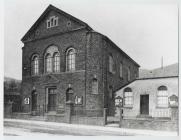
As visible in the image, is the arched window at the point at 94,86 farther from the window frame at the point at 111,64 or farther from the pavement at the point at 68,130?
the pavement at the point at 68,130

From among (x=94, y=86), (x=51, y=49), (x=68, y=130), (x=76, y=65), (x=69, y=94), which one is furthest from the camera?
(x=51, y=49)

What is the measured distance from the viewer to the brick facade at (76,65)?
1972 cm

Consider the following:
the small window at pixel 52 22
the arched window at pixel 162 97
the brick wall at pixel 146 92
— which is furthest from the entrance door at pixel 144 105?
the small window at pixel 52 22

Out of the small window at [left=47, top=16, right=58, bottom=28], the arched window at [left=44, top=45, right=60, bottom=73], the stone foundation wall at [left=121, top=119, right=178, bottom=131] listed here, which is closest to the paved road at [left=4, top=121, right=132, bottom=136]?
the stone foundation wall at [left=121, top=119, right=178, bottom=131]

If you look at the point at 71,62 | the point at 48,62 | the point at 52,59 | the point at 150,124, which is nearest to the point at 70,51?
the point at 71,62

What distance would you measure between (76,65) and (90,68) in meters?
0.97

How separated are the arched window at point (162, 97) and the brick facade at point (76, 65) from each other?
6.49 ft

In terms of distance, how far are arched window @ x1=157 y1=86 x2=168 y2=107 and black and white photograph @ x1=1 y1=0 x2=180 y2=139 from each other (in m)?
0.06

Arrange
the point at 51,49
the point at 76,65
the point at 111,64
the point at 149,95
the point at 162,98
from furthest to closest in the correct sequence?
the point at 51,49
the point at 111,64
the point at 149,95
the point at 76,65
the point at 162,98

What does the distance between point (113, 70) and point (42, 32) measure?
5309 mm

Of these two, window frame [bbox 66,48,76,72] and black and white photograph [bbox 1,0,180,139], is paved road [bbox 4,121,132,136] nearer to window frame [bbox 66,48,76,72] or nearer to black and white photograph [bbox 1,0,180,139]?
black and white photograph [bbox 1,0,180,139]

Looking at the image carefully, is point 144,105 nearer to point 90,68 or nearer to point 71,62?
point 90,68

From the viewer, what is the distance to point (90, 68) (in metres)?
20.0

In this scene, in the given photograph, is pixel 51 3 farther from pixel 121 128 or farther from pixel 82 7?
pixel 121 128
